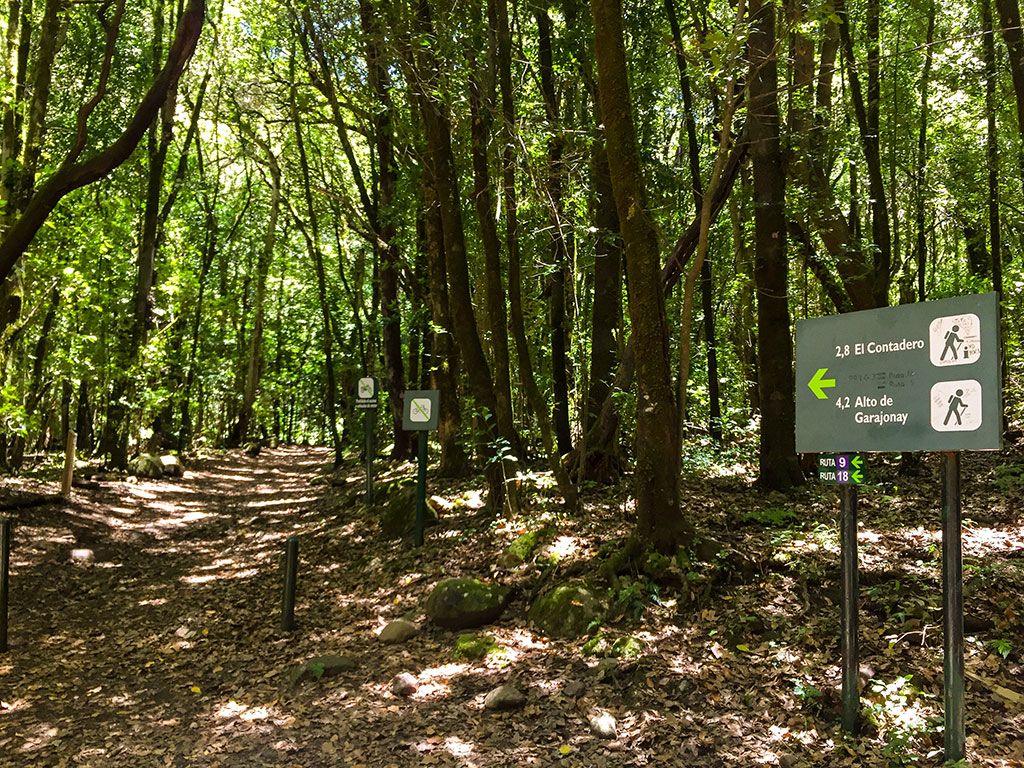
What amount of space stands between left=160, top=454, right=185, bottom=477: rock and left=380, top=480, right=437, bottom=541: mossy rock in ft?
34.9

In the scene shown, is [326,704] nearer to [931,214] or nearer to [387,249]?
[387,249]

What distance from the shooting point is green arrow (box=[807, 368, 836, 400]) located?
4199 mm

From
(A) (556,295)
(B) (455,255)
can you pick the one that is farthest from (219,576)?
(A) (556,295)

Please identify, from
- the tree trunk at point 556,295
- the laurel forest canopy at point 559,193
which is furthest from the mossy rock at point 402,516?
the tree trunk at point 556,295

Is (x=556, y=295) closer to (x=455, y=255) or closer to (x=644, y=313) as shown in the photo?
(x=455, y=255)

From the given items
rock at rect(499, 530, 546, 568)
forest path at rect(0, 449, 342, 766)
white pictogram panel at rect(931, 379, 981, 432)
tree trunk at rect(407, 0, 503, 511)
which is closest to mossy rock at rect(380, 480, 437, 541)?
tree trunk at rect(407, 0, 503, 511)

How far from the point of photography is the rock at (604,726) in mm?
4762

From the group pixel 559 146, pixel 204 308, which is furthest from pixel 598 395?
pixel 204 308

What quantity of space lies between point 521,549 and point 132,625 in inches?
173

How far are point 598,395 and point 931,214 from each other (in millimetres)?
10496

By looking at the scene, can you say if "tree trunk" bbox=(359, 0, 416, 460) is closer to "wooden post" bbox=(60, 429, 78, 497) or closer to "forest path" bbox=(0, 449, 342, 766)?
"forest path" bbox=(0, 449, 342, 766)

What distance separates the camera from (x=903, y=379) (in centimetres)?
382

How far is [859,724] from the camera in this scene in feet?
14.2

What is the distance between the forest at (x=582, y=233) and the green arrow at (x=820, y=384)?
88cm
